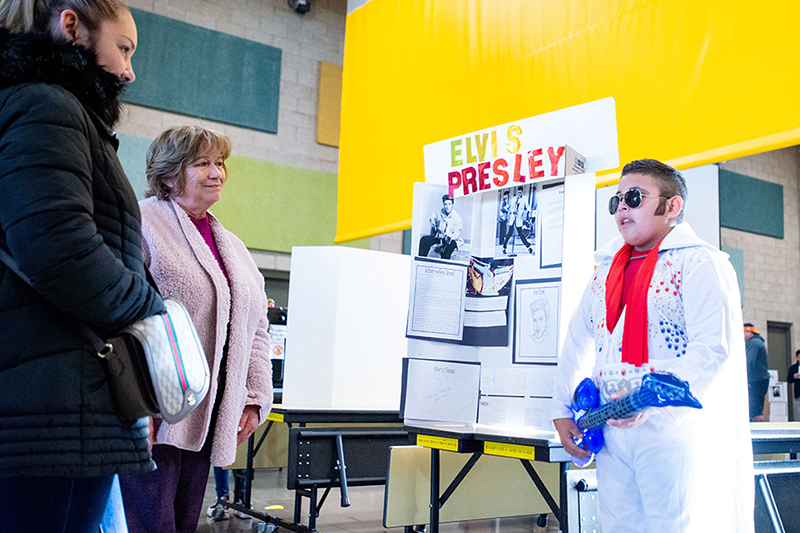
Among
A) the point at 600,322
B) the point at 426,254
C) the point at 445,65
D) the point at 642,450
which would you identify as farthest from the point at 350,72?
the point at 642,450

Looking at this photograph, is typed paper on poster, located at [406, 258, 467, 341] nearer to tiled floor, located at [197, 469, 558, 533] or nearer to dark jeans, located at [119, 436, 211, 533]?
dark jeans, located at [119, 436, 211, 533]

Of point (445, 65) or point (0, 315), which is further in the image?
point (445, 65)

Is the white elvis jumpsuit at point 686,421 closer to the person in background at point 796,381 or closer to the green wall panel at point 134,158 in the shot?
the green wall panel at point 134,158

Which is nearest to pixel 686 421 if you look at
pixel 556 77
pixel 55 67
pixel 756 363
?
pixel 55 67

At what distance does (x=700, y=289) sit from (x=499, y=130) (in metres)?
1.24

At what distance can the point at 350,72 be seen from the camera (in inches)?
211

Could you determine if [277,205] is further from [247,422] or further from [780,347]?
[780,347]

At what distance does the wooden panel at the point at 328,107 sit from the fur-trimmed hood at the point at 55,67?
25.9 ft

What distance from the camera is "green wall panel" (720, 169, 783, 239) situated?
10352 mm

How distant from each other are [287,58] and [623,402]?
7917mm

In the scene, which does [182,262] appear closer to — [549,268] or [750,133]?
[549,268]

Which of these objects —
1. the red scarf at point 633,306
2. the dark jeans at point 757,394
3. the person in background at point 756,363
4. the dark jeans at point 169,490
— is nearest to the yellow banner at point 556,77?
the red scarf at point 633,306

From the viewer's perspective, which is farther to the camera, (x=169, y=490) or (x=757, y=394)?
(x=757, y=394)

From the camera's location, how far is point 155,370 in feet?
3.30
